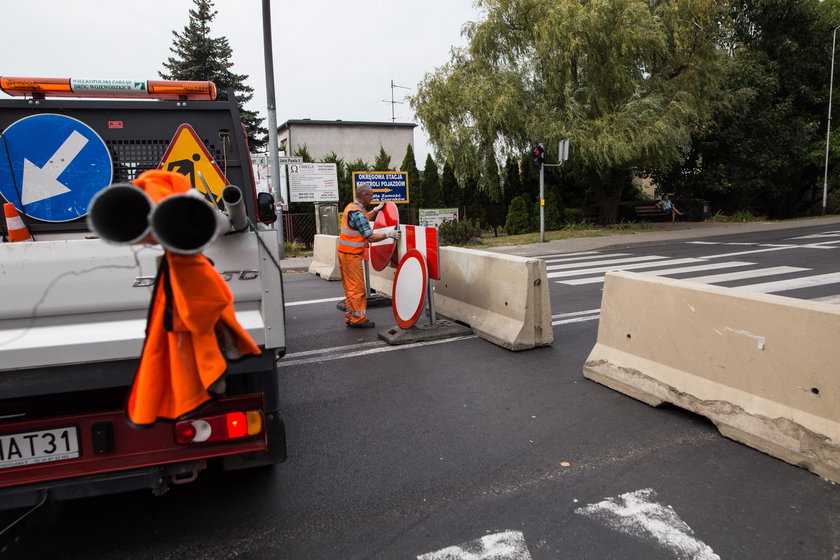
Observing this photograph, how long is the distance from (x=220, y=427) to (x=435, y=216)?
1860 centimetres

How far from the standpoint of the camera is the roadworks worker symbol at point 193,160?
13.5 ft

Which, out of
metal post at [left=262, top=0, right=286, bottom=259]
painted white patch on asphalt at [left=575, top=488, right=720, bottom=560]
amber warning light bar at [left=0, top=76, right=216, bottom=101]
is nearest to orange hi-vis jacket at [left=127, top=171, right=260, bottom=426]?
painted white patch on asphalt at [left=575, top=488, right=720, bottom=560]

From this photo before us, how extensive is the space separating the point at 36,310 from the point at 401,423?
2519 millimetres

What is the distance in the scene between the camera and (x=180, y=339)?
6.29 feet

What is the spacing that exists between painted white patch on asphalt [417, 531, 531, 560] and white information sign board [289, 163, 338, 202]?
17.3 meters

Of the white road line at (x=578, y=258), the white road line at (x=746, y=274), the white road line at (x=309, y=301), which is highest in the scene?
the white road line at (x=746, y=274)

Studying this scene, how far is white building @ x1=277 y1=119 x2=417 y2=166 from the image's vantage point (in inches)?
1516

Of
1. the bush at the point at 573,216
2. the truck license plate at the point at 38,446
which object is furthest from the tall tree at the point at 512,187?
the truck license plate at the point at 38,446

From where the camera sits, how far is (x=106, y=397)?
2689mm

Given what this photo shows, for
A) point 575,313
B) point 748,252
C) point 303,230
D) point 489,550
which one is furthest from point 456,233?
point 489,550

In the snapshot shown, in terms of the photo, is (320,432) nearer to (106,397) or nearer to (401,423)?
(401,423)

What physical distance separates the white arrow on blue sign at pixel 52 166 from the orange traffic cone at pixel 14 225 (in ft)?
0.40

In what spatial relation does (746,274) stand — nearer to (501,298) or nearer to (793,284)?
(793,284)

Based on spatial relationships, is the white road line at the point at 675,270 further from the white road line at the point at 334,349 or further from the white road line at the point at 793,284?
the white road line at the point at 334,349
